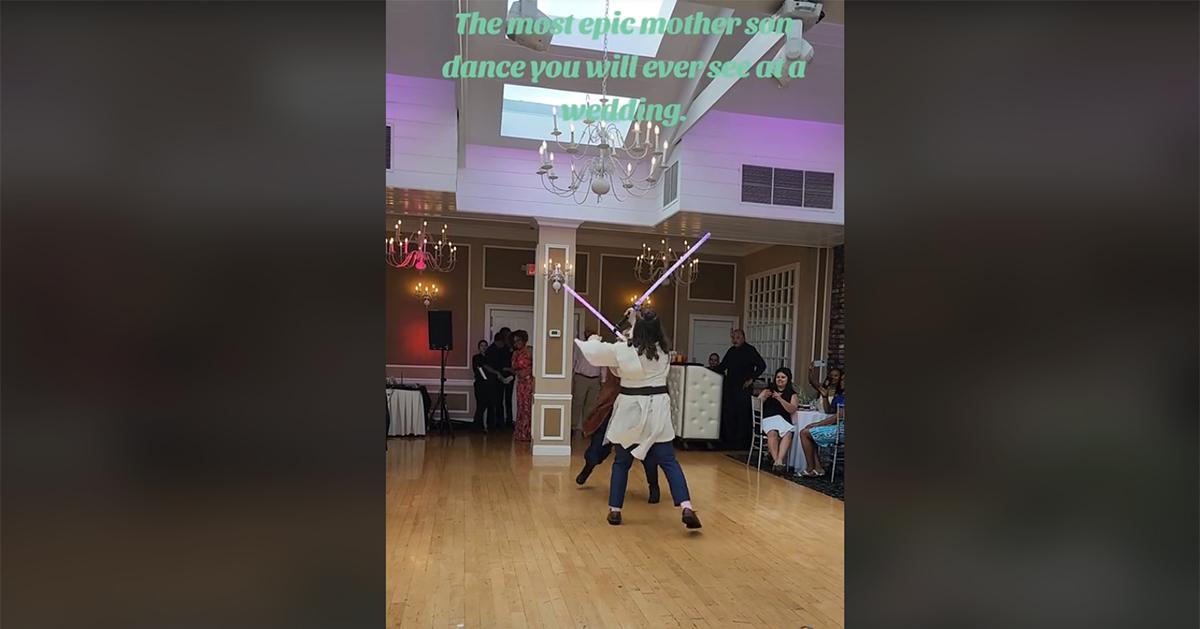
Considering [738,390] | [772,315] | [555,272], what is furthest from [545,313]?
[772,315]

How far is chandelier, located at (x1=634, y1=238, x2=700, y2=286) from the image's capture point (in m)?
9.43

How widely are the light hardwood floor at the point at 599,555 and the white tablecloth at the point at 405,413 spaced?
2.10 metres

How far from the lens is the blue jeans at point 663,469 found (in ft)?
13.2

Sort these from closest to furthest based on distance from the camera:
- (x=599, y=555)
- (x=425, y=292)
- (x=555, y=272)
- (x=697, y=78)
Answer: (x=599, y=555)
(x=697, y=78)
(x=555, y=272)
(x=425, y=292)

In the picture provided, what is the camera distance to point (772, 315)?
30.1 feet

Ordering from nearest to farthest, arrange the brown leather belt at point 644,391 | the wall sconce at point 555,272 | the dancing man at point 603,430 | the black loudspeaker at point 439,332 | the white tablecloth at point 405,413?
1. the brown leather belt at point 644,391
2. the dancing man at point 603,430
3. the wall sconce at point 555,272
4. the white tablecloth at point 405,413
5. the black loudspeaker at point 439,332

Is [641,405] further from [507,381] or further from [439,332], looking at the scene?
[507,381]

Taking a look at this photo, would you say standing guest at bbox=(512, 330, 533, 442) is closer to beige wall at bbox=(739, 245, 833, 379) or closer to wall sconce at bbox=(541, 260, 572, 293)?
wall sconce at bbox=(541, 260, 572, 293)

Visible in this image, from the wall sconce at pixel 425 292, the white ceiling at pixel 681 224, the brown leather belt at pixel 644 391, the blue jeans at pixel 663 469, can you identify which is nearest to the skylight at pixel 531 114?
the white ceiling at pixel 681 224

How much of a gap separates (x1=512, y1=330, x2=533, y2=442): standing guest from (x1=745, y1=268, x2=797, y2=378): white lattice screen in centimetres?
376

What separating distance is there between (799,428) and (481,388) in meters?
4.79
